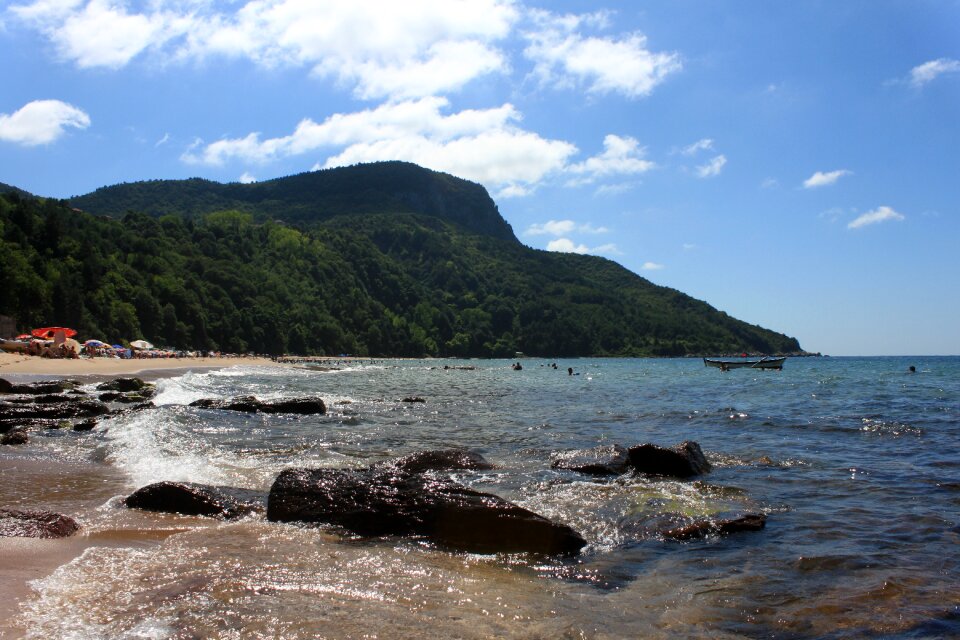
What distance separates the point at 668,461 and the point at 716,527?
373cm

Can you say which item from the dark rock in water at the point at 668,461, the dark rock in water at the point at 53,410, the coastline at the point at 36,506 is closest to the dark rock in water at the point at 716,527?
the dark rock in water at the point at 668,461

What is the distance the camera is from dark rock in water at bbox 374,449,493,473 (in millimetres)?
11312

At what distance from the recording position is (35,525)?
6824mm

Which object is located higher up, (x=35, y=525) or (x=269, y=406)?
(x=35, y=525)

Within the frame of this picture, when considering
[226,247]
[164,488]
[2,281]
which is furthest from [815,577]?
[226,247]

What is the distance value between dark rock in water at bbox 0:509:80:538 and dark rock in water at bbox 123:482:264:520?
123cm

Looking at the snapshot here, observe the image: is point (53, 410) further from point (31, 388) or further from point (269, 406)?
point (31, 388)

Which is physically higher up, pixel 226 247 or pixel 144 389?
pixel 226 247

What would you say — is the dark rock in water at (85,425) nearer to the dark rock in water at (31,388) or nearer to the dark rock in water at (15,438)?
the dark rock in water at (15,438)

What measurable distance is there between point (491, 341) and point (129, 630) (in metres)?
184

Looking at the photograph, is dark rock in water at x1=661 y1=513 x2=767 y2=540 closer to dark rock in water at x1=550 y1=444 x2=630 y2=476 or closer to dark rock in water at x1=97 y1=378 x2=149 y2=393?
dark rock in water at x1=550 y1=444 x2=630 y2=476

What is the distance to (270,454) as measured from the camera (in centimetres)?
1399

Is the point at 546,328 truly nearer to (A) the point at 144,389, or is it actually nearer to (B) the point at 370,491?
(A) the point at 144,389

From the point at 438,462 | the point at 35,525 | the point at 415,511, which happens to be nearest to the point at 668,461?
the point at 438,462
